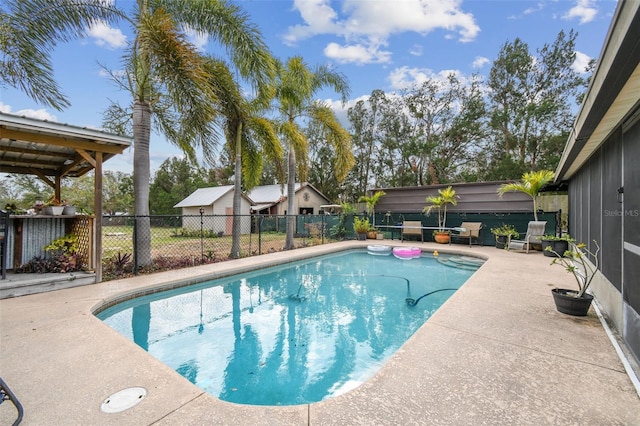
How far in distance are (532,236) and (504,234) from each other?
2.92 feet

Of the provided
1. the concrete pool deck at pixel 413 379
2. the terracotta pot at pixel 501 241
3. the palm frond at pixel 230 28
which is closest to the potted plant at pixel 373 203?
the terracotta pot at pixel 501 241

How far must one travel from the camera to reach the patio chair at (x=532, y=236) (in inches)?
345

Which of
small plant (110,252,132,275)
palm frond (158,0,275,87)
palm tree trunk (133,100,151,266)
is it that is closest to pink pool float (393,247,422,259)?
palm frond (158,0,275,87)

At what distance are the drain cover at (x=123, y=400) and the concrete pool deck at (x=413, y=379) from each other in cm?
5

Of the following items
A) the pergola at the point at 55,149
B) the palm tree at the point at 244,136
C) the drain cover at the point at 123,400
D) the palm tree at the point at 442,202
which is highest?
the palm tree at the point at 244,136

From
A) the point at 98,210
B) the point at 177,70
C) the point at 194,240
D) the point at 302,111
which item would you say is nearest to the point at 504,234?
the point at 302,111

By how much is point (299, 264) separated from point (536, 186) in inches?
302

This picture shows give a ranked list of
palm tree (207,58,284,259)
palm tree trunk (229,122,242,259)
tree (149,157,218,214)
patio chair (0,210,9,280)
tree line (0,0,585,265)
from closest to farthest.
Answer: patio chair (0,210,9,280), tree line (0,0,585,265), palm tree (207,58,284,259), palm tree trunk (229,122,242,259), tree (149,157,218,214)

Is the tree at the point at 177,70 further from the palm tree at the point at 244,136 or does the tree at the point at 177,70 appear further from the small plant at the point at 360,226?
the small plant at the point at 360,226

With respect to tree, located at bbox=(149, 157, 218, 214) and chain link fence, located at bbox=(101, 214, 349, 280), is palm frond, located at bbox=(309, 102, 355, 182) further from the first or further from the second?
tree, located at bbox=(149, 157, 218, 214)

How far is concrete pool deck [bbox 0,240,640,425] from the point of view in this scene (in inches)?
67.6

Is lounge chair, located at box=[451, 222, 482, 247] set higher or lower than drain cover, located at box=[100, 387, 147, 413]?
higher

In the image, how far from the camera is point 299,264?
26.4ft

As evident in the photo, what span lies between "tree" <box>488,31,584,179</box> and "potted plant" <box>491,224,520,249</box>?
7.58 m
